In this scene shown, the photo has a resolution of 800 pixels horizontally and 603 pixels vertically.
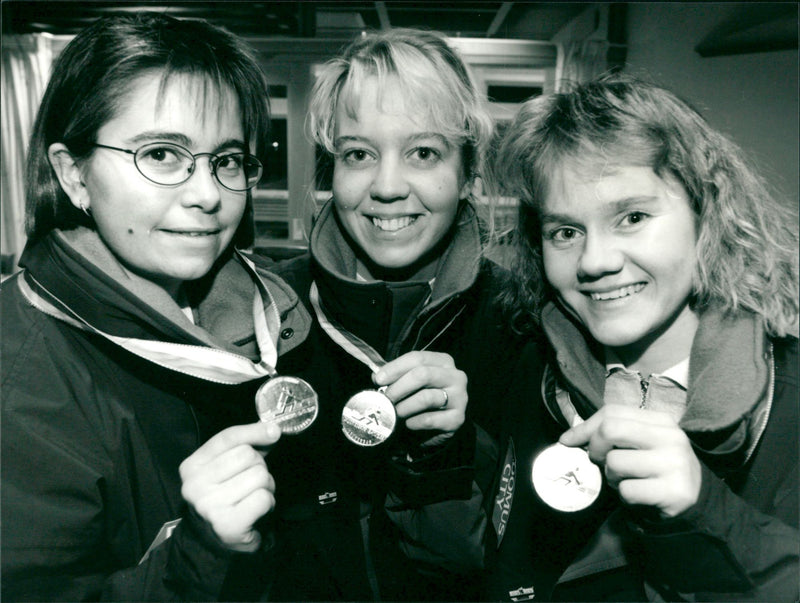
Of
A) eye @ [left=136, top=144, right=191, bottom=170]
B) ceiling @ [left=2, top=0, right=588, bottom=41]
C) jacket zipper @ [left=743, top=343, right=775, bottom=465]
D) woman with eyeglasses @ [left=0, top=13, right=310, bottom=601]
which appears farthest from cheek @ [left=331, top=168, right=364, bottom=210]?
ceiling @ [left=2, top=0, right=588, bottom=41]

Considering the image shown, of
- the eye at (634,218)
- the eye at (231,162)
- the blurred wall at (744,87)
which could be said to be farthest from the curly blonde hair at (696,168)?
the blurred wall at (744,87)

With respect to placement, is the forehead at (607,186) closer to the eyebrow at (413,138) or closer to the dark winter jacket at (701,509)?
the dark winter jacket at (701,509)

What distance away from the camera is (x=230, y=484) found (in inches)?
48.5

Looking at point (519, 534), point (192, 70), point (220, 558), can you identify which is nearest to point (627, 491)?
point (519, 534)

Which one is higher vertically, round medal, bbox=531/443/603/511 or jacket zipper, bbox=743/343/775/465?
jacket zipper, bbox=743/343/775/465

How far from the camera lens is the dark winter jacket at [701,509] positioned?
4.00 feet

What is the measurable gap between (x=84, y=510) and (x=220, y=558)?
0.31 meters

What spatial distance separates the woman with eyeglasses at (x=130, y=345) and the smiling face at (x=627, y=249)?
870mm

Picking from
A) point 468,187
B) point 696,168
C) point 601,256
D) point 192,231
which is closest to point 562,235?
point 601,256

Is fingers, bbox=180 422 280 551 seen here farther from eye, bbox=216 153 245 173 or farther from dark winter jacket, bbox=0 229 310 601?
eye, bbox=216 153 245 173

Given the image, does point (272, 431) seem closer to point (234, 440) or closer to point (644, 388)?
point (234, 440)

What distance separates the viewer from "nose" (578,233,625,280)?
1427 mm

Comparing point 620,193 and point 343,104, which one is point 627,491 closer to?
point 620,193

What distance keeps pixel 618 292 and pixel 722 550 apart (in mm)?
616
